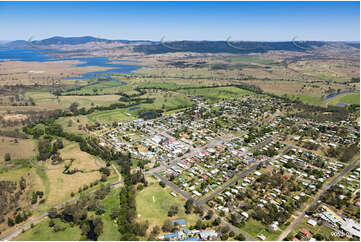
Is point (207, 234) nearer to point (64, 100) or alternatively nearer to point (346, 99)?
point (64, 100)

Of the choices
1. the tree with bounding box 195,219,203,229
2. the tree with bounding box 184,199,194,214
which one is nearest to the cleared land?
the tree with bounding box 184,199,194,214

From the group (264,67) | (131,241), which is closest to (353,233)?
(131,241)

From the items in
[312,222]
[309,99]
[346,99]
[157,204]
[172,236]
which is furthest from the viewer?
[346,99]

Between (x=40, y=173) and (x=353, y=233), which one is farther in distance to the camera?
(x=40, y=173)

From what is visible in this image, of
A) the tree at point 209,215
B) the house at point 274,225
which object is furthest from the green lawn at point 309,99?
the tree at point 209,215

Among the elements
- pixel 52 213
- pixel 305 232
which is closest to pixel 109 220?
pixel 52 213

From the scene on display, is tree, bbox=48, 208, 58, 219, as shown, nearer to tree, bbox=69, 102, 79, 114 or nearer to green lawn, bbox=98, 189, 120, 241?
green lawn, bbox=98, 189, 120, 241

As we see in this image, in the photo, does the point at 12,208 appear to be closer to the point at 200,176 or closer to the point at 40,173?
the point at 40,173

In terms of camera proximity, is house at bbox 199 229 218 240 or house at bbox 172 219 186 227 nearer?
house at bbox 199 229 218 240
